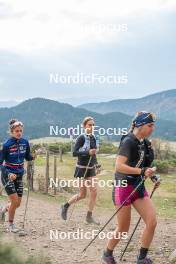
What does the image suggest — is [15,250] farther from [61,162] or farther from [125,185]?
[61,162]

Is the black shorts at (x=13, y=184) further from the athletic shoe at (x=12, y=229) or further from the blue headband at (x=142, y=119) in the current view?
the blue headband at (x=142, y=119)

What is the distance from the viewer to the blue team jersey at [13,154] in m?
9.91

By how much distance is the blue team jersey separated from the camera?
390 inches

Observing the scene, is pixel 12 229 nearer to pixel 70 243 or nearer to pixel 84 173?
pixel 70 243

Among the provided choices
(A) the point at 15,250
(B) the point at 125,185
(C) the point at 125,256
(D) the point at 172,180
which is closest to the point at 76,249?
(C) the point at 125,256

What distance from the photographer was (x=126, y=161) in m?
6.96

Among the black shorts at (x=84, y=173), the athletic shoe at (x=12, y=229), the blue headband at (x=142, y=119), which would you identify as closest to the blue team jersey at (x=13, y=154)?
the athletic shoe at (x=12, y=229)

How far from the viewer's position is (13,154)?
32.7ft

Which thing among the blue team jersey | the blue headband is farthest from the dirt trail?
the blue headband

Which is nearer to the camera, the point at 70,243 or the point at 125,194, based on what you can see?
the point at 125,194

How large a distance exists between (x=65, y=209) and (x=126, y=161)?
5384mm

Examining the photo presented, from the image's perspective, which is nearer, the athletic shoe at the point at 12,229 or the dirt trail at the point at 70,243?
the dirt trail at the point at 70,243

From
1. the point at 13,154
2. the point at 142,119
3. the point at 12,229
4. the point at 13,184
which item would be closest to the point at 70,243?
the point at 12,229

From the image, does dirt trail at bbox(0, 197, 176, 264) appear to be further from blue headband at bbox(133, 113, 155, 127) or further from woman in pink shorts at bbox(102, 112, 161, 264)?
blue headband at bbox(133, 113, 155, 127)
